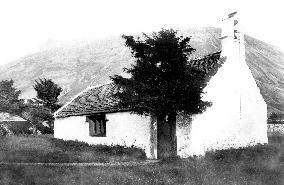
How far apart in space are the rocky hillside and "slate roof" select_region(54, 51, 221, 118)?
75.0m

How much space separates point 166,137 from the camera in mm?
19938

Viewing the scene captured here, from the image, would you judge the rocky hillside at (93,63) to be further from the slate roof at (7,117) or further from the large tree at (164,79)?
the large tree at (164,79)

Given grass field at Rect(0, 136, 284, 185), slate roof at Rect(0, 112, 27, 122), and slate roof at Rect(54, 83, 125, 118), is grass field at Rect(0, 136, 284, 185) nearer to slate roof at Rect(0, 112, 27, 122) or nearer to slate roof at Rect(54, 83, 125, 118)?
slate roof at Rect(54, 83, 125, 118)

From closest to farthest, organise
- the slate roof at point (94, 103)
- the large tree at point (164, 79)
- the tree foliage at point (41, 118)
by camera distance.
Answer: the large tree at point (164, 79)
the slate roof at point (94, 103)
the tree foliage at point (41, 118)

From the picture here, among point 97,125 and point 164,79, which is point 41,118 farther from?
point 164,79

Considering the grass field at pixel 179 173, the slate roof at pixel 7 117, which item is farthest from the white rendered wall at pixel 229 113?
the slate roof at pixel 7 117

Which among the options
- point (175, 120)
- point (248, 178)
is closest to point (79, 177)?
point (248, 178)

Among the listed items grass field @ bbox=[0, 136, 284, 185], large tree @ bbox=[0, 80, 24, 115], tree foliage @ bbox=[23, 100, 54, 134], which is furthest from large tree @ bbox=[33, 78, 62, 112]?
grass field @ bbox=[0, 136, 284, 185]

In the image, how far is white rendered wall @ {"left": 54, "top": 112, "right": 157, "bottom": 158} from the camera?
20875 mm

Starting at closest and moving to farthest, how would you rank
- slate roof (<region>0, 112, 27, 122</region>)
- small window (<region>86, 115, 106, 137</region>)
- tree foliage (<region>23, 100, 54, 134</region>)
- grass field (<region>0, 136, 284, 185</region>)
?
grass field (<region>0, 136, 284, 185</region>) < small window (<region>86, 115, 106, 137</region>) < tree foliage (<region>23, 100, 54, 134</region>) < slate roof (<region>0, 112, 27, 122</region>)

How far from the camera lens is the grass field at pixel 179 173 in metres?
12.3

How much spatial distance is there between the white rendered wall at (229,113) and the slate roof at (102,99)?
95 centimetres

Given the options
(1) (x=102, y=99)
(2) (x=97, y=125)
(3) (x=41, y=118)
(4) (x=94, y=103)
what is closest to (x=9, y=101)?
(3) (x=41, y=118)

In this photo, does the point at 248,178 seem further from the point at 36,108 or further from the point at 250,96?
the point at 36,108
